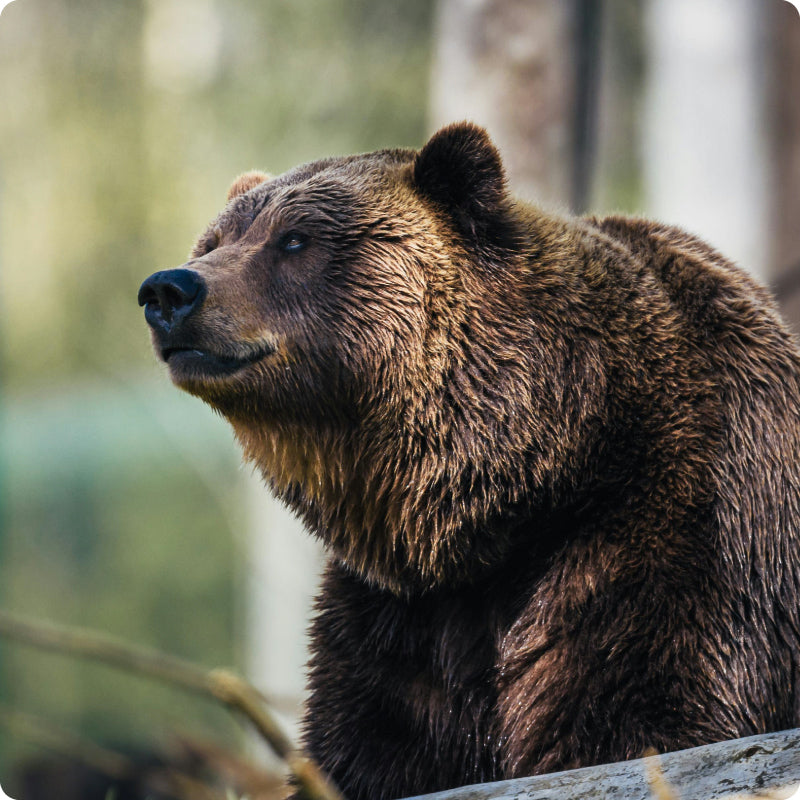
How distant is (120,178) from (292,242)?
9515 millimetres

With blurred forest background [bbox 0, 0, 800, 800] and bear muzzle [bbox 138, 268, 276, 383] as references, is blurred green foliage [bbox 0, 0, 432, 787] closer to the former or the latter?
blurred forest background [bbox 0, 0, 800, 800]

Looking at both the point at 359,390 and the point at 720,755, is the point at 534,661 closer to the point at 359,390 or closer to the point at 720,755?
the point at 720,755

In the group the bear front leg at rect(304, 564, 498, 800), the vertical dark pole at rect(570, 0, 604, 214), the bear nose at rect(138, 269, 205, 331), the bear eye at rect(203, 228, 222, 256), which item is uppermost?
the vertical dark pole at rect(570, 0, 604, 214)

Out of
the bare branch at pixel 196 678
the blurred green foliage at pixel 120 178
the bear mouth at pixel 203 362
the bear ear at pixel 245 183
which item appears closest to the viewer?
the bare branch at pixel 196 678

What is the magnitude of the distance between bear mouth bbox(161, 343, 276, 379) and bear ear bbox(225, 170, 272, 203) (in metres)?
0.90

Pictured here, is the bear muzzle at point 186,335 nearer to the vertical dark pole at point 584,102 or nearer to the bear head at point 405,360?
the bear head at point 405,360

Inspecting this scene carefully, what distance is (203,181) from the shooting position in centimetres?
1165

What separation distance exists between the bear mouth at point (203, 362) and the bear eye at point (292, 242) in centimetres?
32

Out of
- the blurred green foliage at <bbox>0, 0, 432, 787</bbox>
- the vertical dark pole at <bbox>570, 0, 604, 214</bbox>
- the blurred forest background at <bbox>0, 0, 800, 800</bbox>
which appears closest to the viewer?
the vertical dark pole at <bbox>570, 0, 604, 214</bbox>

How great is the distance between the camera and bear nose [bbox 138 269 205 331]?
279 centimetres

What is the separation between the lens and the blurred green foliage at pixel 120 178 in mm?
10125

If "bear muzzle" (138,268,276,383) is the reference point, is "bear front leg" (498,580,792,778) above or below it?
below

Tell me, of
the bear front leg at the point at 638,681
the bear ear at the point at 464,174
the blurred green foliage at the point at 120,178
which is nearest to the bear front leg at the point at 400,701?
the bear front leg at the point at 638,681

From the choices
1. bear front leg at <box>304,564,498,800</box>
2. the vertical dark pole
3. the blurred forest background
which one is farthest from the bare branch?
the vertical dark pole
